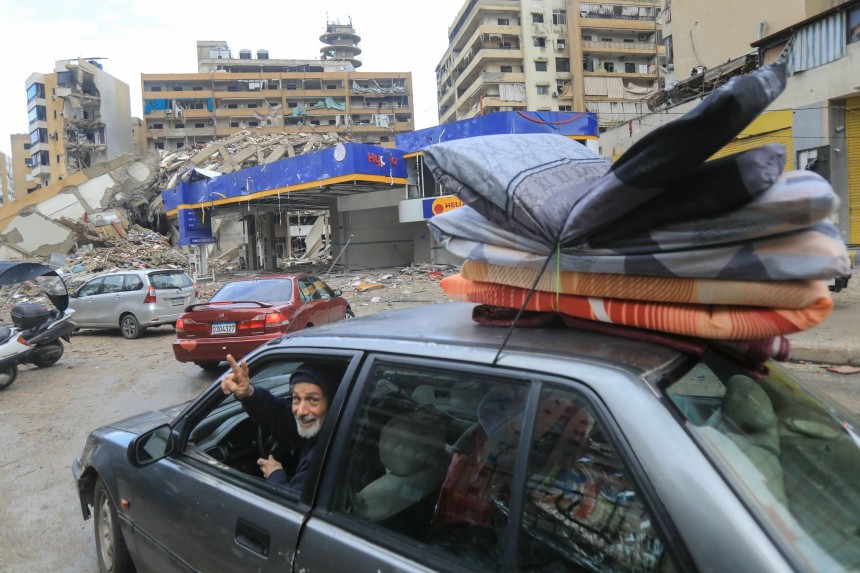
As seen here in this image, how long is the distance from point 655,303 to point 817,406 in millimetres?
699

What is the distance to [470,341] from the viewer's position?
5.57 ft

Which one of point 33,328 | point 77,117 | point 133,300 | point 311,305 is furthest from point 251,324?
point 77,117

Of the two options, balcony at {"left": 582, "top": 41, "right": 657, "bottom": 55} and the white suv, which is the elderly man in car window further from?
balcony at {"left": 582, "top": 41, "right": 657, "bottom": 55}

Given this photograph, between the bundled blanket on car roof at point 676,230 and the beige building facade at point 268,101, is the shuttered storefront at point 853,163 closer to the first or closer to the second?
the bundled blanket on car roof at point 676,230

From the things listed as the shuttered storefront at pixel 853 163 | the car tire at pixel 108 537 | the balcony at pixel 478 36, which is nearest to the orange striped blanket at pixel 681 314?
the car tire at pixel 108 537

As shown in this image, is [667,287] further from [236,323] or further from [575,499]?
[236,323]

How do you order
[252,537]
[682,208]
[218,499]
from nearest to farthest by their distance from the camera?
1. [682,208]
2. [252,537]
3. [218,499]

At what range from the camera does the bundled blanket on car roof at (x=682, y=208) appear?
44.8 inches

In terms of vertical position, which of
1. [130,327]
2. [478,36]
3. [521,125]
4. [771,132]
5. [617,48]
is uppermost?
[478,36]

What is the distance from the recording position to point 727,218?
4.09 ft

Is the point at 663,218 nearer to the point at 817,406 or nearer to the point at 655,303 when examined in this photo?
the point at 655,303

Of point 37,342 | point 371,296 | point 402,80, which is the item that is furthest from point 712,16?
point 402,80

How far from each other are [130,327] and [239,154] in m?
24.9

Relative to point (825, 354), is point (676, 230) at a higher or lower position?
higher
